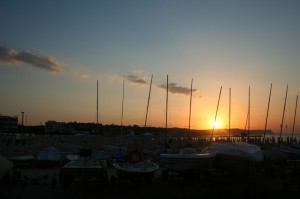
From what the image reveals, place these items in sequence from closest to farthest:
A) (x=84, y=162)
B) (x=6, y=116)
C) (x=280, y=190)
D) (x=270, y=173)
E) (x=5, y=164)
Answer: (x=5, y=164) → (x=280, y=190) → (x=84, y=162) → (x=270, y=173) → (x=6, y=116)

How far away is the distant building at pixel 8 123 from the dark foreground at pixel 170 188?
121277 millimetres

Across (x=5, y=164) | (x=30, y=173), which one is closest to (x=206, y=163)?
(x=30, y=173)

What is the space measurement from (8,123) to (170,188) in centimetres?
13346

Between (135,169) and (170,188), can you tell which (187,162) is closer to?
(170,188)

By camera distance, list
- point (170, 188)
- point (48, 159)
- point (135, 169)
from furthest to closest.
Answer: point (48, 159), point (135, 169), point (170, 188)

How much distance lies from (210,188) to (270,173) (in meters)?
6.25

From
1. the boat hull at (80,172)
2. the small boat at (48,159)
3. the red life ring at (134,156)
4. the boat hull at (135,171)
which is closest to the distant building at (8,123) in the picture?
the small boat at (48,159)

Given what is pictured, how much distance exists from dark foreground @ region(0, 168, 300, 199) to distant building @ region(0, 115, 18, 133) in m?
121

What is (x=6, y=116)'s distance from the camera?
142m

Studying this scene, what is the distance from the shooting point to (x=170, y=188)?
17.2 metres

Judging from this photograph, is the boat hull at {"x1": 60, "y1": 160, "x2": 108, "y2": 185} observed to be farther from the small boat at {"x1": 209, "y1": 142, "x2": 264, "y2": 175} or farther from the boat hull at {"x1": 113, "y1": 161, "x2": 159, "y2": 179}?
the small boat at {"x1": 209, "y1": 142, "x2": 264, "y2": 175}

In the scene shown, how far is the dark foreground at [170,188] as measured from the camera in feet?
49.1

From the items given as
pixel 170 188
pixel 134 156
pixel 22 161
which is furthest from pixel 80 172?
pixel 22 161

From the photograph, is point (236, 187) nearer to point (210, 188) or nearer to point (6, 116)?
point (210, 188)
